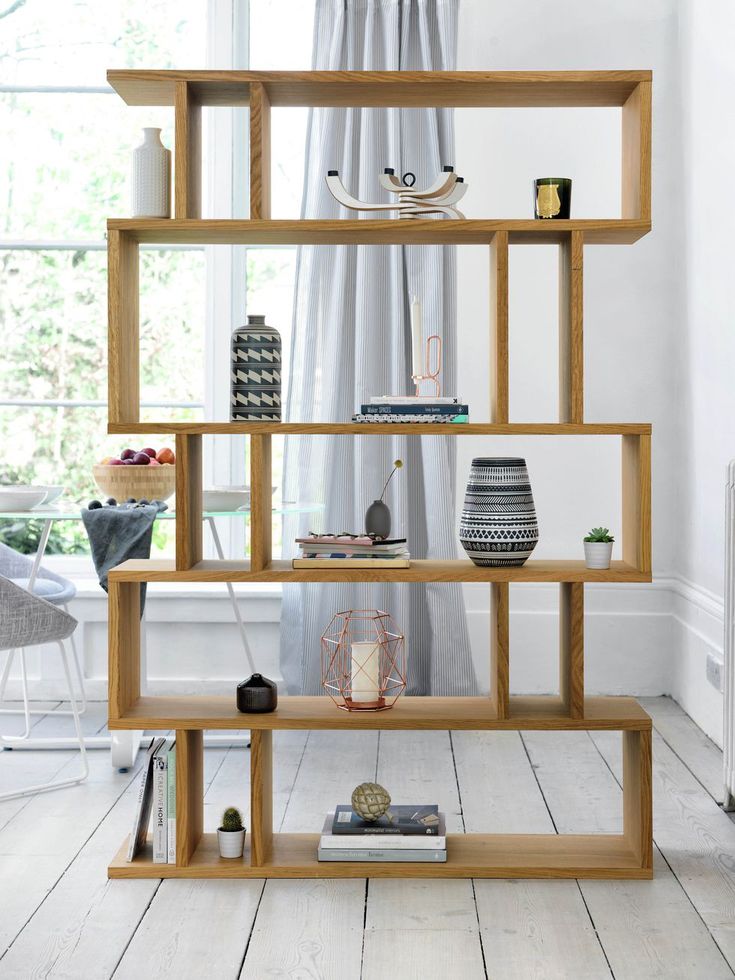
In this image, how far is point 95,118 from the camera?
4379mm

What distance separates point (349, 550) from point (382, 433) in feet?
1.06

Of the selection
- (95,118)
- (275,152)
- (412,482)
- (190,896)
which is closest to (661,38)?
(275,152)

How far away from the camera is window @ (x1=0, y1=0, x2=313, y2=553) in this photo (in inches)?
169

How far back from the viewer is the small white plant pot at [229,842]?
8.28 ft

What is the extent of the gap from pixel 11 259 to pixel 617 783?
2942 millimetres

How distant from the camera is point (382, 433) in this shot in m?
2.42

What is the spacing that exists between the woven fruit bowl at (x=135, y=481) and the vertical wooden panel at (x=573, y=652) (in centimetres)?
127

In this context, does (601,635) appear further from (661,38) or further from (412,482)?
(661,38)

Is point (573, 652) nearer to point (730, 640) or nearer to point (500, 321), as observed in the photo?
point (730, 640)

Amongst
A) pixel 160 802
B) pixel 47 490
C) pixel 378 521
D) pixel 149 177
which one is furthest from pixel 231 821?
pixel 149 177

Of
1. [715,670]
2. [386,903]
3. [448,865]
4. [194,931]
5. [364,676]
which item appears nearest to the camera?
[194,931]

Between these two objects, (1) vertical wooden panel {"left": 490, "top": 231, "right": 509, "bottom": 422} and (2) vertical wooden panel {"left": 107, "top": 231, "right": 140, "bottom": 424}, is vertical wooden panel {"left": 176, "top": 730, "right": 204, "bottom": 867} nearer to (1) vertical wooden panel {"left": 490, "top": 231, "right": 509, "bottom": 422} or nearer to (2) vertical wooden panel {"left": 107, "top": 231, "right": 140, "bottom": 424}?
(2) vertical wooden panel {"left": 107, "top": 231, "right": 140, "bottom": 424}

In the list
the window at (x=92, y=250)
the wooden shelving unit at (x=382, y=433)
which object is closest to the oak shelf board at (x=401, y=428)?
the wooden shelving unit at (x=382, y=433)

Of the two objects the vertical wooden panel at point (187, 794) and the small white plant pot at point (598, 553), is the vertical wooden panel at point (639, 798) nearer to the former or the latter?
the small white plant pot at point (598, 553)
